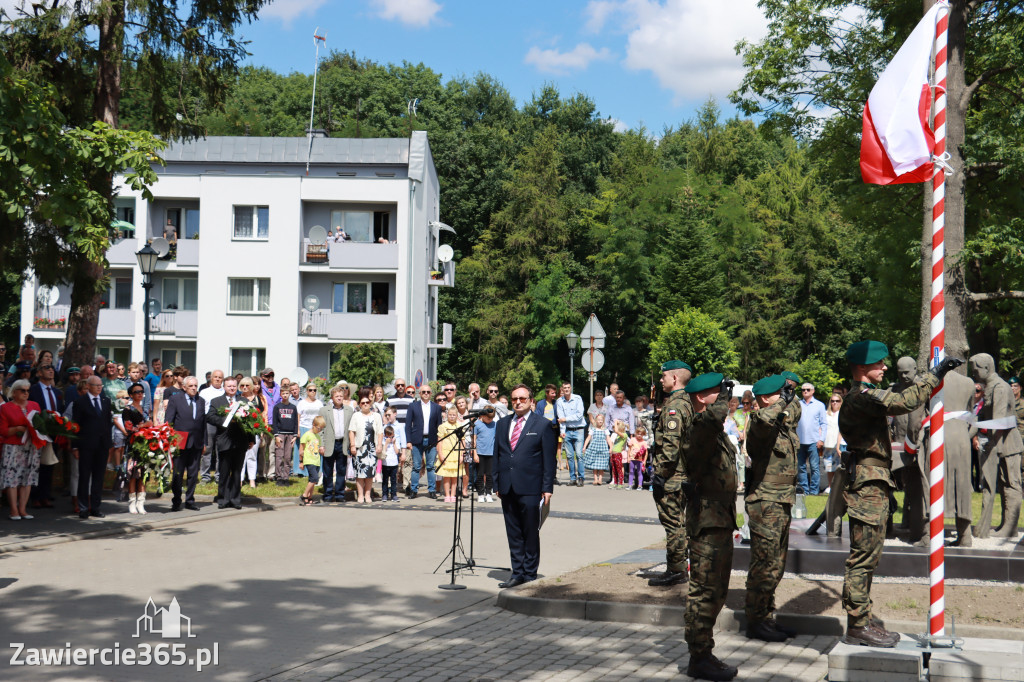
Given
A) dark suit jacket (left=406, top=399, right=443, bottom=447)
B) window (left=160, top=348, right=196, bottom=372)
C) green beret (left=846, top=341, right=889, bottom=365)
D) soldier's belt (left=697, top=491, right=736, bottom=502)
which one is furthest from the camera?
window (left=160, top=348, right=196, bottom=372)

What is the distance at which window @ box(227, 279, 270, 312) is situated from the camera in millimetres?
46125

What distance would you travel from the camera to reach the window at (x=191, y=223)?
4662 cm

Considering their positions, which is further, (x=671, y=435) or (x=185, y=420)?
(x=185, y=420)

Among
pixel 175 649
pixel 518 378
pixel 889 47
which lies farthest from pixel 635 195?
pixel 175 649

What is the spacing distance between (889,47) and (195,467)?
18458 millimetres

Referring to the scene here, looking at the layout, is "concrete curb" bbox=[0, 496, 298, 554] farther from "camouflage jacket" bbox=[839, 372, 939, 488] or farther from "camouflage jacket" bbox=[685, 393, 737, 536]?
"camouflage jacket" bbox=[839, 372, 939, 488]

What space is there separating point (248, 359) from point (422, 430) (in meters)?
28.3

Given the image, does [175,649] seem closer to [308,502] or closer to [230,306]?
[308,502]

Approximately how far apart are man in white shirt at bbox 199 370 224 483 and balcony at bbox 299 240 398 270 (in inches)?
1002

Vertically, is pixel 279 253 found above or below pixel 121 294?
above

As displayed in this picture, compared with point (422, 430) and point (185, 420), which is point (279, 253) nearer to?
point (422, 430)

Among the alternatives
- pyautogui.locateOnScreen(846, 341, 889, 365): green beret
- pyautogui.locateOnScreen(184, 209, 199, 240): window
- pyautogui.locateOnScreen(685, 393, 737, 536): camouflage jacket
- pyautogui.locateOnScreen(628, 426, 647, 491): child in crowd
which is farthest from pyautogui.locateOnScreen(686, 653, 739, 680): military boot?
pyautogui.locateOnScreen(184, 209, 199, 240): window

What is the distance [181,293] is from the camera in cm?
4712

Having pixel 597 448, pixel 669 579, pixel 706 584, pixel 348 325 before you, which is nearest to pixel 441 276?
pixel 348 325
